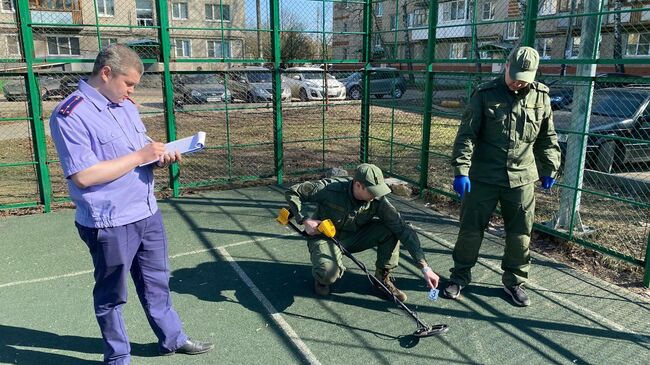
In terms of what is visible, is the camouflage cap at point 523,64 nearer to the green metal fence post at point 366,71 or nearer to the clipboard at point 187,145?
the clipboard at point 187,145

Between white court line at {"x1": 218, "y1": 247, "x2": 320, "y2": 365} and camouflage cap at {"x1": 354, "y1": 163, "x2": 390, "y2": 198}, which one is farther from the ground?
camouflage cap at {"x1": 354, "y1": 163, "x2": 390, "y2": 198}

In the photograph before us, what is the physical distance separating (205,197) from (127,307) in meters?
3.10

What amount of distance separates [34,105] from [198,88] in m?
2.78

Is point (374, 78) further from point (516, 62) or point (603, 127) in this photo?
point (516, 62)

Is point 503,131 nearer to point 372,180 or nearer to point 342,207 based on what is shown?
point 372,180

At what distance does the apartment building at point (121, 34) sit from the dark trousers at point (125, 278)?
9.18 ft

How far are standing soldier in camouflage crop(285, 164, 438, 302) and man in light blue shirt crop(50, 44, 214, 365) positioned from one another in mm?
1291

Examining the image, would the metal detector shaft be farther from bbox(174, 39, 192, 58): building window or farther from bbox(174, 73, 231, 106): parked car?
bbox(174, 39, 192, 58): building window

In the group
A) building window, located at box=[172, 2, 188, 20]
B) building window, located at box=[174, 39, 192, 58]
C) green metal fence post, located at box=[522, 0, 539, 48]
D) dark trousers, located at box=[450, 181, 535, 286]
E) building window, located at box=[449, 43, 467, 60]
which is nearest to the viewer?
dark trousers, located at box=[450, 181, 535, 286]

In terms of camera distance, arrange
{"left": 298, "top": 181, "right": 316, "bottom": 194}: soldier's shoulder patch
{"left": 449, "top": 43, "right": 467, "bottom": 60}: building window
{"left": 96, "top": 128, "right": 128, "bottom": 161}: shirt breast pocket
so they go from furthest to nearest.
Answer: {"left": 449, "top": 43, "right": 467, "bottom": 60}: building window < {"left": 298, "top": 181, "right": 316, "bottom": 194}: soldier's shoulder patch < {"left": 96, "top": 128, "right": 128, "bottom": 161}: shirt breast pocket

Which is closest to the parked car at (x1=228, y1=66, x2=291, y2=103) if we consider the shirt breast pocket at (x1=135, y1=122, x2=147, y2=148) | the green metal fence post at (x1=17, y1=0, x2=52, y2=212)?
the green metal fence post at (x1=17, y1=0, x2=52, y2=212)

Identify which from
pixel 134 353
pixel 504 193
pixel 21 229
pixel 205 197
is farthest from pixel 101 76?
pixel 205 197

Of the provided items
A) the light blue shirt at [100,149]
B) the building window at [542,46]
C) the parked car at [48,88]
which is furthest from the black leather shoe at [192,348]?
the parked car at [48,88]

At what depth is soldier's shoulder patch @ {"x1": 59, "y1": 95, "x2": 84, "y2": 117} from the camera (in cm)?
222
